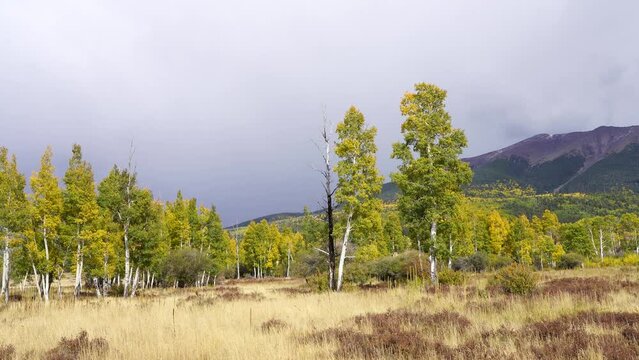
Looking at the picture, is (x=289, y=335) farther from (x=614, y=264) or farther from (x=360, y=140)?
(x=614, y=264)

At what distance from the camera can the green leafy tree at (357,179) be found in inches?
867

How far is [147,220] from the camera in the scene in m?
34.0

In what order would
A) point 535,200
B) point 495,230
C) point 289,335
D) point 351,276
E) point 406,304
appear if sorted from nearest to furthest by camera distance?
point 289,335 < point 406,304 < point 351,276 < point 495,230 < point 535,200

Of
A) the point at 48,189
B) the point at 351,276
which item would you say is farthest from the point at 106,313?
the point at 351,276

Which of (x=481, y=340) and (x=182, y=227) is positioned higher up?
(x=182, y=227)

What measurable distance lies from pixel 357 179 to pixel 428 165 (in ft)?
12.8

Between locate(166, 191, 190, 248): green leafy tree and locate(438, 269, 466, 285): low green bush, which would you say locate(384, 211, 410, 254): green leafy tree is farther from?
locate(438, 269, 466, 285): low green bush

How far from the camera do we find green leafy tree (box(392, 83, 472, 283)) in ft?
69.4

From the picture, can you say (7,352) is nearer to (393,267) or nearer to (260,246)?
(393,267)

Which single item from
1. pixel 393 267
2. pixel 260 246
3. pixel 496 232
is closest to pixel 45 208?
pixel 393 267

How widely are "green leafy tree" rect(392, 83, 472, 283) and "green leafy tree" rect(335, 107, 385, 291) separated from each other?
1.46 m

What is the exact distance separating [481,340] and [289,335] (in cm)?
364

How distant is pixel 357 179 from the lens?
22188 mm

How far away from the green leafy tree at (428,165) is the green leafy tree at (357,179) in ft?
4.80
